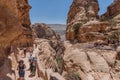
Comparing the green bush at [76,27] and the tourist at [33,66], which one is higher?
the green bush at [76,27]

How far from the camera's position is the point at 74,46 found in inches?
1061

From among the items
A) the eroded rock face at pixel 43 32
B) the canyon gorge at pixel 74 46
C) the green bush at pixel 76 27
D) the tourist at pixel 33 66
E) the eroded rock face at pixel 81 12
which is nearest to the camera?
the canyon gorge at pixel 74 46

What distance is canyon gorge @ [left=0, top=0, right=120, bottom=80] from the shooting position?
6.98m

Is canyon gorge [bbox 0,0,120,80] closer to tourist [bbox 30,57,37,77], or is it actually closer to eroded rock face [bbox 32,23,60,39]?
tourist [bbox 30,57,37,77]

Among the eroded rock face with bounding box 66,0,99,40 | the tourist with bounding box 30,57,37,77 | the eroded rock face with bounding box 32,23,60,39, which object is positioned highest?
the eroded rock face with bounding box 66,0,99,40

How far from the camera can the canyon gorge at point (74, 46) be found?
6984 millimetres

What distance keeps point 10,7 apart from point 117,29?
78.6ft

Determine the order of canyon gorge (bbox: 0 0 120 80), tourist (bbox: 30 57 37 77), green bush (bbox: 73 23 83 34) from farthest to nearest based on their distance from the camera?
1. green bush (bbox: 73 23 83 34)
2. tourist (bbox: 30 57 37 77)
3. canyon gorge (bbox: 0 0 120 80)

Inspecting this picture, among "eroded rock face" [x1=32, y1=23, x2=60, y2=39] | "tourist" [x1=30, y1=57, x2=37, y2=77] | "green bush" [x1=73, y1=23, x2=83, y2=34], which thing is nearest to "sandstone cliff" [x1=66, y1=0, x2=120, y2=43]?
"green bush" [x1=73, y1=23, x2=83, y2=34]

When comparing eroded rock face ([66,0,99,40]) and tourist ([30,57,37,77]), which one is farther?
eroded rock face ([66,0,99,40])

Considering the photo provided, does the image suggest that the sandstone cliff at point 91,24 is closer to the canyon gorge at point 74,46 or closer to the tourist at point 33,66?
the canyon gorge at point 74,46

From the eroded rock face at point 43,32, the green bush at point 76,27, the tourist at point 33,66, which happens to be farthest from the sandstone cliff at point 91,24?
the eroded rock face at point 43,32

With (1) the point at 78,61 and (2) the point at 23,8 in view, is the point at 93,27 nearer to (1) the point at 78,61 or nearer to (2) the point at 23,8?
(1) the point at 78,61

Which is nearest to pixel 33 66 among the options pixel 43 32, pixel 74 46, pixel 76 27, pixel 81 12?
pixel 74 46
